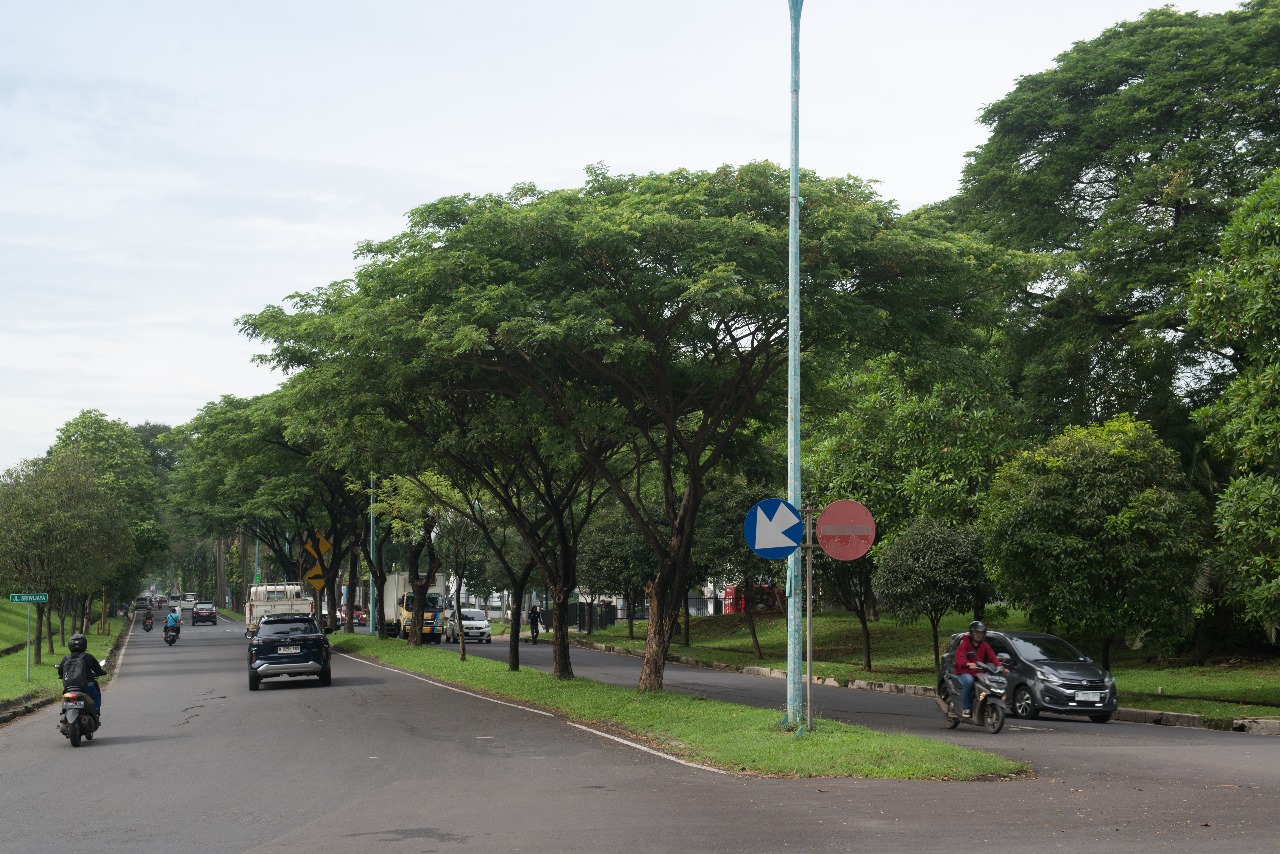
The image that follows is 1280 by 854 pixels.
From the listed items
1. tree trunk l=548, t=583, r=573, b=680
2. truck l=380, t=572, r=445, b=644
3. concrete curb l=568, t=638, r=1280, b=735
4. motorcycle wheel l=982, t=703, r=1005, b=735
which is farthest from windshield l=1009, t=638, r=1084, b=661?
truck l=380, t=572, r=445, b=644

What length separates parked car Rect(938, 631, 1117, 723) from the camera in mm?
21234

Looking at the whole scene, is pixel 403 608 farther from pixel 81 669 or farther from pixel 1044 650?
pixel 81 669

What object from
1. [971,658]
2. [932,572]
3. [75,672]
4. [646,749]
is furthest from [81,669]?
[932,572]

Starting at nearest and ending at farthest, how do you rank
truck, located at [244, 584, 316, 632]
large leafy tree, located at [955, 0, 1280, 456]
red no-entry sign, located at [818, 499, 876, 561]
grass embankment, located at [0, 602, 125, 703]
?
red no-entry sign, located at [818, 499, 876, 561], grass embankment, located at [0, 602, 125, 703], large leafy tree, located at [955, 0, 1280, 456], truck, located at [244, 584, 316, 632]

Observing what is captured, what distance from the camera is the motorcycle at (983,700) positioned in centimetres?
1827

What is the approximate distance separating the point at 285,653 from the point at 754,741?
1639 cm

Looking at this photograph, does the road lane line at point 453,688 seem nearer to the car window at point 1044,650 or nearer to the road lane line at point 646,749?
the road lane line at point 646,749

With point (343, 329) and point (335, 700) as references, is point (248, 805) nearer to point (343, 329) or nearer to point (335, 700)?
point (343, 329)

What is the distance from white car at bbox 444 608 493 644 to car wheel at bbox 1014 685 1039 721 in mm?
37876

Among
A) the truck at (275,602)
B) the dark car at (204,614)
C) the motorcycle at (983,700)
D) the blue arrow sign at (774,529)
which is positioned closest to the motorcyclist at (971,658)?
the motorcycle at (983,700)

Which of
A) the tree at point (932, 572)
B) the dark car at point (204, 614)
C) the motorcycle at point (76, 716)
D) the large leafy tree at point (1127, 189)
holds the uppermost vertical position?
the large leafy tree at point (1127, 189)

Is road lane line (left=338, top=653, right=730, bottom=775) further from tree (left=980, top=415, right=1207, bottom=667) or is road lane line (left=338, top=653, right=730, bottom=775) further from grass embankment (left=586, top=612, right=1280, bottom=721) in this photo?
tree (left=980, top=415, right=1207, bottom=667)

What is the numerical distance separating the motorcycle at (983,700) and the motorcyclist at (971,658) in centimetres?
6

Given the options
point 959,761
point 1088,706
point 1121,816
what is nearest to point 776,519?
point 959,761
